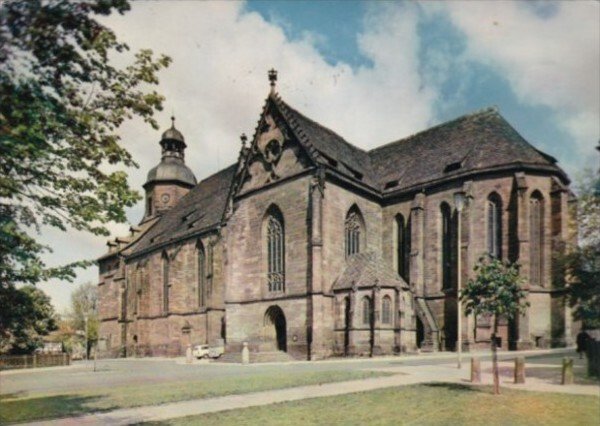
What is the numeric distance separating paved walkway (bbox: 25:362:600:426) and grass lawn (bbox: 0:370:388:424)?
0.70 m

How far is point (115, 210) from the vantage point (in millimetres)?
7730

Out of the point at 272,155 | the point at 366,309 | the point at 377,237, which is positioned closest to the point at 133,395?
the point at 366,309

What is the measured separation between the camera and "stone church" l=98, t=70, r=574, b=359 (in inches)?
1175

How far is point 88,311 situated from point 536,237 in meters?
68.9

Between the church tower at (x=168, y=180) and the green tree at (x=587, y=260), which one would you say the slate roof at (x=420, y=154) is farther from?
the church tower at (x=168, y=180)

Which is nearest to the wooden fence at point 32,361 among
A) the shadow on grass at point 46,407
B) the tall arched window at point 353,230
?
the tall arched window at point 353,230

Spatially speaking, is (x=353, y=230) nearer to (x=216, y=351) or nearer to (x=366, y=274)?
(x=366, y=274)

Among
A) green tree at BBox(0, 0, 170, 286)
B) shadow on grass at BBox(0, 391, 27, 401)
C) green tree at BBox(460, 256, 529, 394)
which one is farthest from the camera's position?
shadow on grass at BBox(0, 391, 27, 401)

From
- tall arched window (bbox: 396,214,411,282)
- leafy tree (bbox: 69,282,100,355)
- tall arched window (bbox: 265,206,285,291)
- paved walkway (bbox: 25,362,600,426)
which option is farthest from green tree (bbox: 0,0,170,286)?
leafy tree (bbox: 69,282,100,355)

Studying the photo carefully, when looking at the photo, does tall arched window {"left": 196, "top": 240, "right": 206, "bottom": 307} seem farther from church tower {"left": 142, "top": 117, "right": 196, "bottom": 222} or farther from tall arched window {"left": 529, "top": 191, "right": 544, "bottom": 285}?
tall arched window {"left": 529, "top": 191, "right": 544, "bottom": 285}

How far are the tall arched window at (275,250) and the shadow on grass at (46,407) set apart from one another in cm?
1973

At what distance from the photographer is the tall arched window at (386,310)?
2892cm

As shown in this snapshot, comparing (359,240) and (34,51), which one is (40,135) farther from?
(359,240)

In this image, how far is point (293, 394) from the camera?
531 inches
